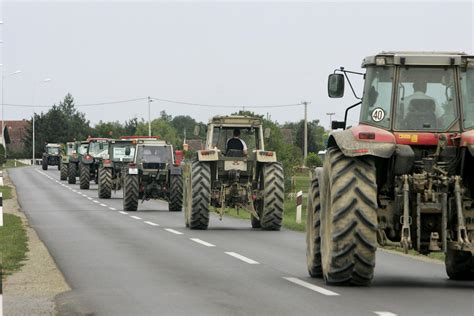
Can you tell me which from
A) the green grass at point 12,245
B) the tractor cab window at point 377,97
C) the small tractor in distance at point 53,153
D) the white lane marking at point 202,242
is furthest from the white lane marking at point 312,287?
the small tractor in distance at point 53,153

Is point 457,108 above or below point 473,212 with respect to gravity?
above

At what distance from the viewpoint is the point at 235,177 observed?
2628cm

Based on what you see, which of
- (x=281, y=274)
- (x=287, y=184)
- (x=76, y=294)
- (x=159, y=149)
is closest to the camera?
(x=76, y=294)

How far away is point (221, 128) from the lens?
27.1m

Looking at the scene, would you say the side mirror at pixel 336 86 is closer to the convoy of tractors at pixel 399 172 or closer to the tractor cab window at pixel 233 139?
the convoy of tractors at pixel 399 172

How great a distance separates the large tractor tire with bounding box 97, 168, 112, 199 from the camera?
145 ft

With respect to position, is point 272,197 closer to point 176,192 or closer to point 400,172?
point 176,192

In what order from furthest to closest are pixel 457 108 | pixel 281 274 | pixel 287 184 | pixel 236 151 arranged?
pixel 287 184 → pixel 236 151 → pixel 281 274 → pixel 457 108

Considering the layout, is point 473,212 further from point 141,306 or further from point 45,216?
point 45,216

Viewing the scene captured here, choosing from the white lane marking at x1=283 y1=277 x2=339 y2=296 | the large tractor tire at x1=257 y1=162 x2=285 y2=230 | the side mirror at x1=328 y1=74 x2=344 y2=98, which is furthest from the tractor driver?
the side mirror at x1=328 y1=74 x2=344 y2=98

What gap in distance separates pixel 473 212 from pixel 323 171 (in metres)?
1.88

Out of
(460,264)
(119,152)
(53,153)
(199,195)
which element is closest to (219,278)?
(460,264)

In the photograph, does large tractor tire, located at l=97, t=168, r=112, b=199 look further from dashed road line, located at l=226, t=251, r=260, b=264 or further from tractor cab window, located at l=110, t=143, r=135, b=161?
dashed road line, located at l=226, t=251, r=260, b=264

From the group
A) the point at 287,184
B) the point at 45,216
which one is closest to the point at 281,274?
the point at 45,216
